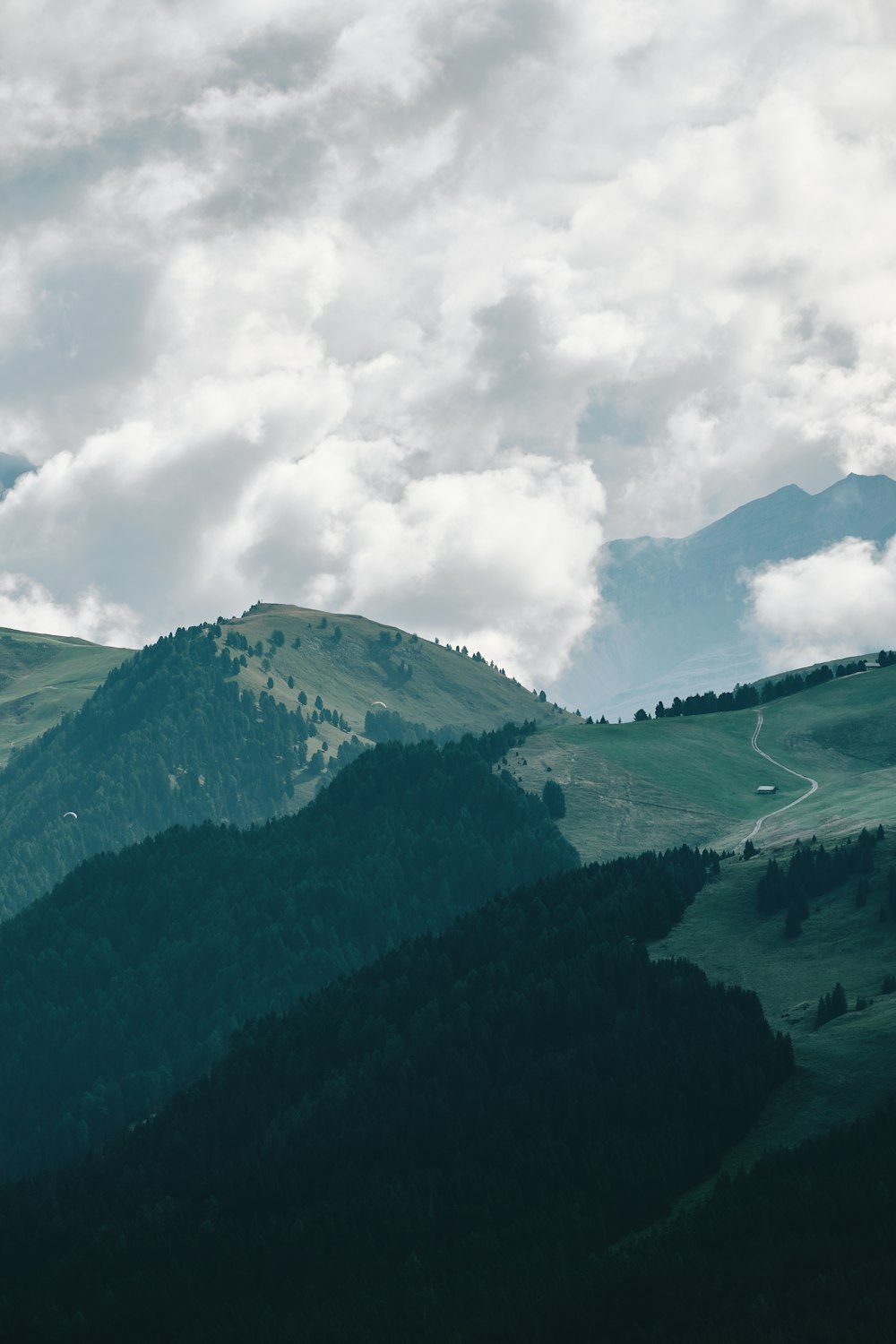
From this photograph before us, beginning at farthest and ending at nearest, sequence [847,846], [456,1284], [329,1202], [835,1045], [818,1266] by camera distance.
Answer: [847,846], [329,1202], [835,1045], [456,1284], [818,1266]

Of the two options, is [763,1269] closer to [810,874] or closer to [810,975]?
[810,975]

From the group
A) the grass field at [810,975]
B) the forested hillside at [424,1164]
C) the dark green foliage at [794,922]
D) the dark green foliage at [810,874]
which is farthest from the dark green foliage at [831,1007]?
the dark green foliage at [810,874]

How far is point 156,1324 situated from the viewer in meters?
132

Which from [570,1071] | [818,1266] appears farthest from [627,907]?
[818,1266]

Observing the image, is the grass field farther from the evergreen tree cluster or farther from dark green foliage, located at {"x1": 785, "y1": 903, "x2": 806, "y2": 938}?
the evergreen tree cluster

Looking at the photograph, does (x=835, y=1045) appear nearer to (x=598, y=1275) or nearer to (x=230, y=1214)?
(x=598, y=1275)

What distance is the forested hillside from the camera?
121 metres

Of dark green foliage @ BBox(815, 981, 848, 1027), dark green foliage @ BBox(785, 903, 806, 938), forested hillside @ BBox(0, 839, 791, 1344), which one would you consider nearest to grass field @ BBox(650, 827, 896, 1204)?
dark green foliage @ BBox(785, 903, 806, 938)

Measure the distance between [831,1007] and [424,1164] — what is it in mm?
44085

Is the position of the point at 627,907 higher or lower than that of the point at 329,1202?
higher

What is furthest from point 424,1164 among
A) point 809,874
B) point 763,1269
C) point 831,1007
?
point 809,874

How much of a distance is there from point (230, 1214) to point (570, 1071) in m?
38.2

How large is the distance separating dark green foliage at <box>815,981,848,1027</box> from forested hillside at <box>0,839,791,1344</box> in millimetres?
5719

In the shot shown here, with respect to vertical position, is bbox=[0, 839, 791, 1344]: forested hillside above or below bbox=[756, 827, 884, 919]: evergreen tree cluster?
below
